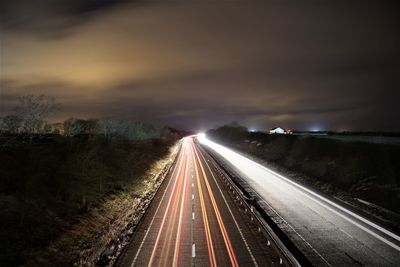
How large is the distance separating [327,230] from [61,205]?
63.3 feet

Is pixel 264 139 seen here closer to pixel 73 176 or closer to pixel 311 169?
pixel 311 169

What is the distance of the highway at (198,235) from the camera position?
62.5 feet

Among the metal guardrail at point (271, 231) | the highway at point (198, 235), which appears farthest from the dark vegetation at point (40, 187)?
the metal guardrail at point (271, 231)

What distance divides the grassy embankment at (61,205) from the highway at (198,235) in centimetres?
171

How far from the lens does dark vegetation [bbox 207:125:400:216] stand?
3231 centimetres

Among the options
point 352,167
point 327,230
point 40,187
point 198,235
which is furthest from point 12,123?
point 352,167

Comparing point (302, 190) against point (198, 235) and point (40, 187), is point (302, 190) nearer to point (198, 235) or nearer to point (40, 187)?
point (198, 235)

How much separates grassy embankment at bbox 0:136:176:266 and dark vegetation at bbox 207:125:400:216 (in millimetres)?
20079

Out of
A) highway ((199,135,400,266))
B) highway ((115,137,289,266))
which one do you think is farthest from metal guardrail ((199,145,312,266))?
highway ((199,135,400,266))

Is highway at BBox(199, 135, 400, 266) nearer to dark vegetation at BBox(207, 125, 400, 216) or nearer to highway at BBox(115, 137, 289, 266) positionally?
Answer: highway at BBox(115, 137, 289, 266)

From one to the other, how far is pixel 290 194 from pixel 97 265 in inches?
850

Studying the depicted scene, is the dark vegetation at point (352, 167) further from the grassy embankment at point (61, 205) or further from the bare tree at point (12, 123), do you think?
the bare tree at point (12, 123)

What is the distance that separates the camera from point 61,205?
27625 millimetres

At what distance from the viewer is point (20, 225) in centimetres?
2105
